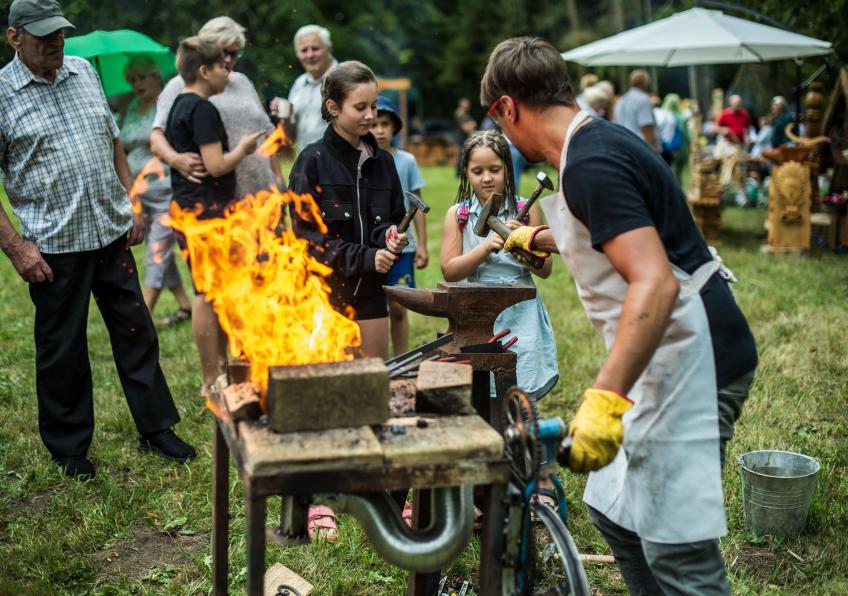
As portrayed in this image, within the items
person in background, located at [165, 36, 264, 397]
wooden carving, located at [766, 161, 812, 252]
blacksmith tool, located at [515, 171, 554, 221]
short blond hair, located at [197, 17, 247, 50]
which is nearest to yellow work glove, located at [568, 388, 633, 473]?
blacksmith tool, located at [515, 171, 554, 221]

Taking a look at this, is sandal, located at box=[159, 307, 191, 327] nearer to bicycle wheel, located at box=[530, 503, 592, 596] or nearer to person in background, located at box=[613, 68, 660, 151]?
bicycle wheel, located at box=[530, 503, 592, 596]

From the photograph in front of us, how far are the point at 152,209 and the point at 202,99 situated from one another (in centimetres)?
230

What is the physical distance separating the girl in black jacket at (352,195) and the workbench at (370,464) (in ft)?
5.29

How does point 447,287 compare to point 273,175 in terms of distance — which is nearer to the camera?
point 447,287

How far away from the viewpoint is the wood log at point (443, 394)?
92.9 inches

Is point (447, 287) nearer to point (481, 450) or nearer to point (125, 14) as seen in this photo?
point (481, 450)

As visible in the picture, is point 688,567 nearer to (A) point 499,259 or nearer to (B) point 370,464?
(B) point 370,464

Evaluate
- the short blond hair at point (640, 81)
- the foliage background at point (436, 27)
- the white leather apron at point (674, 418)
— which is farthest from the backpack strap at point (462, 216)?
the foliage background at point (436, 27)

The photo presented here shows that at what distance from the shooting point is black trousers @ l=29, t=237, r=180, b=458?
13.5 ft

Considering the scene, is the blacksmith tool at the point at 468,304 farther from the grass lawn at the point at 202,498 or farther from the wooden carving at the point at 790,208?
the wooden carving at the point at 790,208

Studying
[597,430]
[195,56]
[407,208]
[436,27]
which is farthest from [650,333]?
[436,27]

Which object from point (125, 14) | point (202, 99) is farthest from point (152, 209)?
point (125, 14)

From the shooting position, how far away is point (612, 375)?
209cm

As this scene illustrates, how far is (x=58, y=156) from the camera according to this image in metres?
4.01
